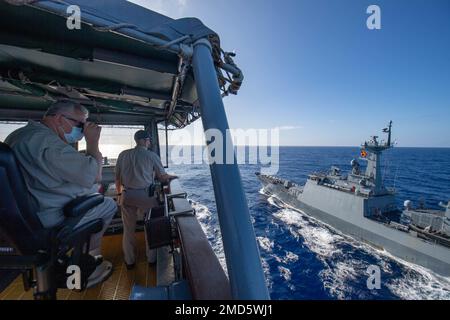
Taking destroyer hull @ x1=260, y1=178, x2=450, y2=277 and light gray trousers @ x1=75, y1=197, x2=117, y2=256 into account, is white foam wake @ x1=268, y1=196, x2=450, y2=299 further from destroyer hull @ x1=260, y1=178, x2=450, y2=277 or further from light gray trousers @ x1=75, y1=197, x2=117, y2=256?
light gray trousers @ x1=75, y1=197, x2=117, y2=256

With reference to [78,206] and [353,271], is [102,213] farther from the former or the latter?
[353,271]

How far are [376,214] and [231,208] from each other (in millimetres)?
20516

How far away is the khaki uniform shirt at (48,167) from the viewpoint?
4.80 feet

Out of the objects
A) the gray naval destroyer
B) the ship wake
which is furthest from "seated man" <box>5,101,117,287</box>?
the gray naval destroyer

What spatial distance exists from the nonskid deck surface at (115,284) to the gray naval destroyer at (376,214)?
56.7 feet

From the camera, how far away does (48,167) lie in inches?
58.9

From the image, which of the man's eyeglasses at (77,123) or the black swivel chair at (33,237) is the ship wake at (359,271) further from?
the man's eyeglasses at (77,123)

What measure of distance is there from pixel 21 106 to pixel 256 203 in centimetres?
2455

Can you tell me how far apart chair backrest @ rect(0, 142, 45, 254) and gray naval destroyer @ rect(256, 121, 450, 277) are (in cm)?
1841

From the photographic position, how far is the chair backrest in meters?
1.20

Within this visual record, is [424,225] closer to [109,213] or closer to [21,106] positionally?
[109,213]

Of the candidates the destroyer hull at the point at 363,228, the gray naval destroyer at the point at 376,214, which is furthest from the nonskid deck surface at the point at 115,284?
the destroyer hull at the point at 363,228

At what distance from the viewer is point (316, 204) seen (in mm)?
20141
